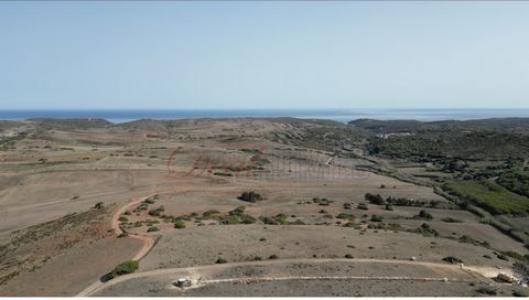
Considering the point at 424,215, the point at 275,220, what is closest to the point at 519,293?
the point at 275,220

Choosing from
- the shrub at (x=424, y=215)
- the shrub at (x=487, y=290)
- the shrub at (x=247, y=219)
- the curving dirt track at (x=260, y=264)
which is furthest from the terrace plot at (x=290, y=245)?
the shrub at (x=424, y=215)

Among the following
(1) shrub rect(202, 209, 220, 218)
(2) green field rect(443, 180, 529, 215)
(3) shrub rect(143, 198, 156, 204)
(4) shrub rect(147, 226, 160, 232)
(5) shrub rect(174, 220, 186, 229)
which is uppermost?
(4) shrub rect(147, 226, 160, 232)

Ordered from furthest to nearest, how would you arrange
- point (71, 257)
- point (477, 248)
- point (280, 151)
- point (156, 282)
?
point (280, 151) < point (477, 248) < point (71, 257) < point (156, 282)

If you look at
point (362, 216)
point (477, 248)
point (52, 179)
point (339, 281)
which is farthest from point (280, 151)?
point (339, 281)

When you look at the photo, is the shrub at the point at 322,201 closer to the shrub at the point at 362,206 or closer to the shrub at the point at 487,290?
the shrub at the point at 362,206

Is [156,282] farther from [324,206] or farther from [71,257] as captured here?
[324,206]

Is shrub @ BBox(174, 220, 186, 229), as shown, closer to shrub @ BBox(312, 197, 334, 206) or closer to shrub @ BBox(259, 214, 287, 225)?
shrub @ BBox(259, 214, 287, 225)

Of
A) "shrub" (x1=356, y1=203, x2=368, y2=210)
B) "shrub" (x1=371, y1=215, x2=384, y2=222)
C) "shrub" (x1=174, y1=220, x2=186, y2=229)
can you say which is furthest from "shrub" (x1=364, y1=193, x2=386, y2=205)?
"shrub" (x1=174, y1=220, x2=186, y2=229)

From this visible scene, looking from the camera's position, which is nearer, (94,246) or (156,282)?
(156,282)
